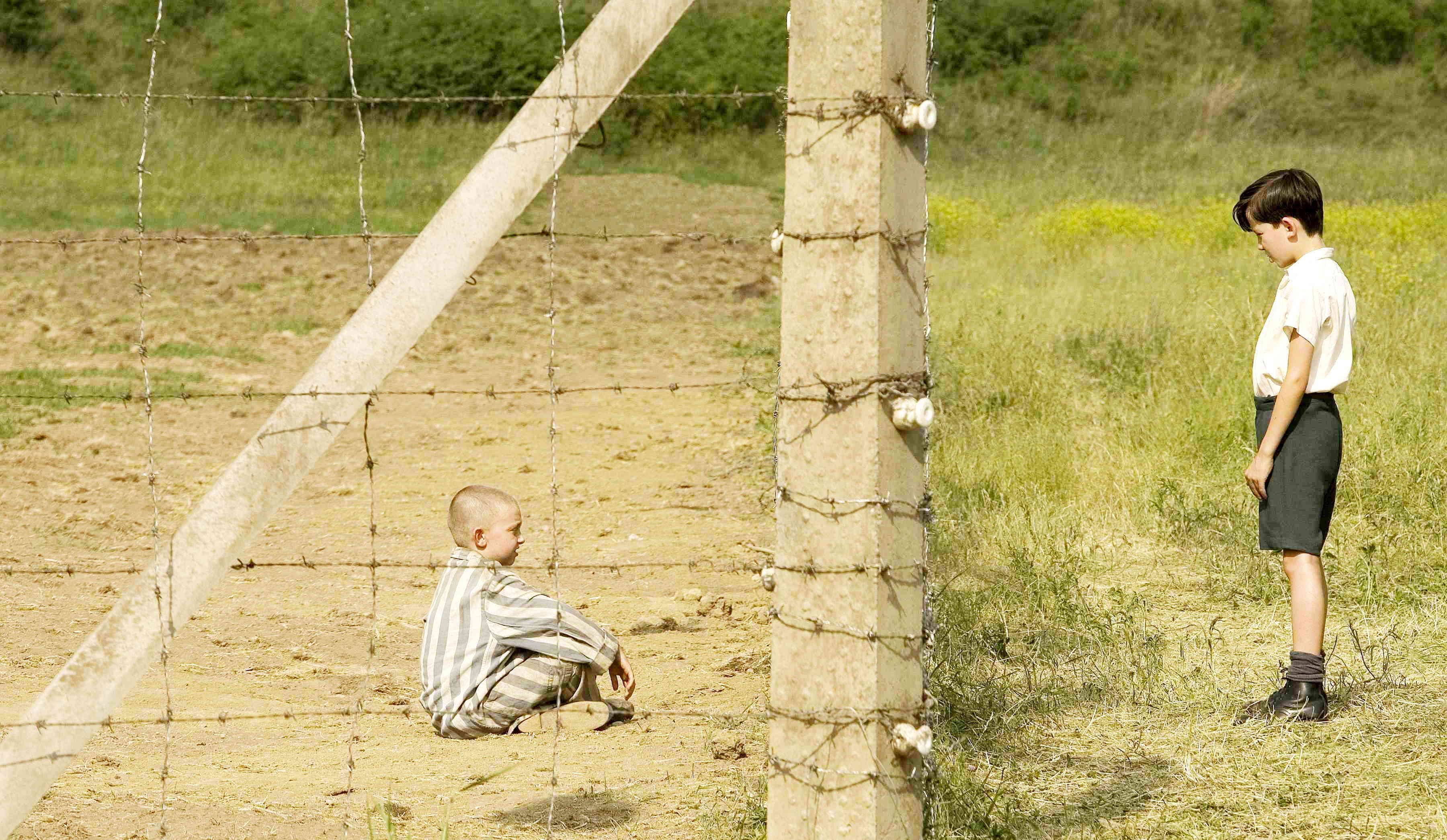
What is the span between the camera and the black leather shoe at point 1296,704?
4.02m

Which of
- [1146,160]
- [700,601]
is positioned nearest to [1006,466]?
[700,601]

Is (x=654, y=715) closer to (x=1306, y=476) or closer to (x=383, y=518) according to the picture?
(x=1306, y=476)

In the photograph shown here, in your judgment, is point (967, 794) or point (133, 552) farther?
point (133, 552)

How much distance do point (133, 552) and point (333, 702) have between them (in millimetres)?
2342

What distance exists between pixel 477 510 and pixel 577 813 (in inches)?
35.7

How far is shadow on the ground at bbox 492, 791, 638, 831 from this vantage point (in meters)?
3.59

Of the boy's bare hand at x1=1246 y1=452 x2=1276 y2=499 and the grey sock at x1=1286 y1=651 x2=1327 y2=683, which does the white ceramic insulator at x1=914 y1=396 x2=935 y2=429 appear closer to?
the boy's bare hand at x1=1246 y1=452 x2=1276 y2=499

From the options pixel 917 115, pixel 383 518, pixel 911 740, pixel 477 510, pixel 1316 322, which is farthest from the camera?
pixel 383 518

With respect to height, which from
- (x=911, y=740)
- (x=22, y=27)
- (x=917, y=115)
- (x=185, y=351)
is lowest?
(x=911, y=740)

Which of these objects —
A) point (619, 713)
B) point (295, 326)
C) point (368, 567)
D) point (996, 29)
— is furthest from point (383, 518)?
point (996, 29)

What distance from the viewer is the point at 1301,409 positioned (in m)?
4.03

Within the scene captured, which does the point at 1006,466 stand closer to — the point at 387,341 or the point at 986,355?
the point at 986,355

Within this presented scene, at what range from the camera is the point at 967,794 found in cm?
341

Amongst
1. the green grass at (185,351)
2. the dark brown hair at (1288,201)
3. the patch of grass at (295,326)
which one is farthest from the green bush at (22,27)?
the dark brown hair at (1288,201)
